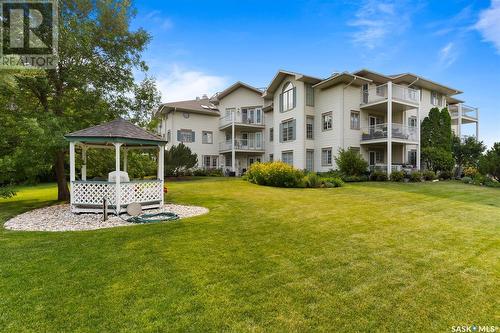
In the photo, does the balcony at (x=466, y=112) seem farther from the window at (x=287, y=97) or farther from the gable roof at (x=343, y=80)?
the window at (x=287, y=97)

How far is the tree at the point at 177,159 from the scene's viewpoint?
78.5ft

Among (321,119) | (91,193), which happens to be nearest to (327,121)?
(321,119)

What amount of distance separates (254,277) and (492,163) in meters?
21.8

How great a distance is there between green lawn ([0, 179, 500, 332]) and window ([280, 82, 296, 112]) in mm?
19373

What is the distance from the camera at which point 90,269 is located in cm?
433

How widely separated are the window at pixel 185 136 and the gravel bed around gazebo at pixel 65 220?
65.5 feet

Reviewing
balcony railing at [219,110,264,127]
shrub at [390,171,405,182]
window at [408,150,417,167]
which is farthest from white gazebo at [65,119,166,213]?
window at [408,150,417,167]

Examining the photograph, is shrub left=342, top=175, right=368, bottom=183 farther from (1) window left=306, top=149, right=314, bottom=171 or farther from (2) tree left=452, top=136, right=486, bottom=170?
(2) tree left=452, top=136, right=486, bottom=170

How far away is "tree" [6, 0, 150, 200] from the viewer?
34.5 feet

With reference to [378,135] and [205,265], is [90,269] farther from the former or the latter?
[378,135]

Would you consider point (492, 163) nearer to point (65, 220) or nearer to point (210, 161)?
point (65, 220)

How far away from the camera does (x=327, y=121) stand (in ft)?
77.4

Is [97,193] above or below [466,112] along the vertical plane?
below

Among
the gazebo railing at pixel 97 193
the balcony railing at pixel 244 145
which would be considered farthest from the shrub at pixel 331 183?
the balcony railing at pixel 244 145
